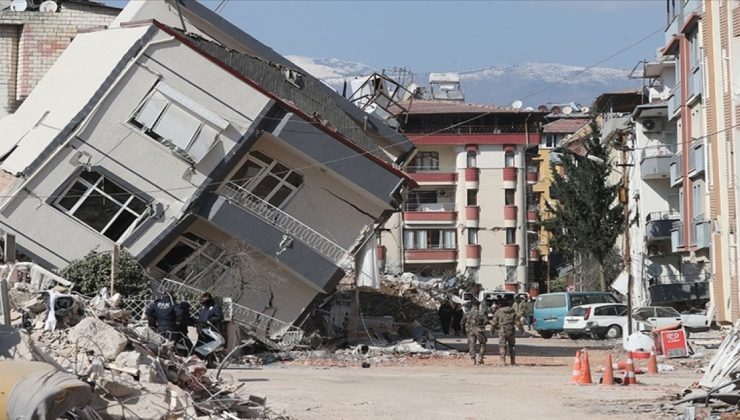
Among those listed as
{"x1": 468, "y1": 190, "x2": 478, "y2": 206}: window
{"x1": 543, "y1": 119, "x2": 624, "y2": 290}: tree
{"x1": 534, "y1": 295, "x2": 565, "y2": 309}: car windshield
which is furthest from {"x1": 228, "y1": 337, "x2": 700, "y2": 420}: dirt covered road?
{"x1": 468, "y1": 190, "x2": 478, "y2": 206}: window

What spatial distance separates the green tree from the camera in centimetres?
3178

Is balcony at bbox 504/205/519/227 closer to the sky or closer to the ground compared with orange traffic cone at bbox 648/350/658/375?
closer to the sky

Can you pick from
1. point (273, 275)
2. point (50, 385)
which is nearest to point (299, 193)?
point (273, 275)

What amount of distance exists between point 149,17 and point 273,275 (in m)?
8.34

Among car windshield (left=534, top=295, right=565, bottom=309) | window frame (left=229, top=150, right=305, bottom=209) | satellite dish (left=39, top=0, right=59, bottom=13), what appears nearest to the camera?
window frame (left=229, top=150, right=305, bottom=209)

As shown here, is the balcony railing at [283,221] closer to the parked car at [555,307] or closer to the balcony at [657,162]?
the parked car at [555,307]

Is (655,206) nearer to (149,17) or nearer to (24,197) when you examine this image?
(149,17)

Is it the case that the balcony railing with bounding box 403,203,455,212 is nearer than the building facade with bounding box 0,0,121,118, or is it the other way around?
the building facade with bounding box 0,0,121,118

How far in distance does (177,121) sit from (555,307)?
2354cm

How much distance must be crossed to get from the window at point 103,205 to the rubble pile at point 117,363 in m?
11.1

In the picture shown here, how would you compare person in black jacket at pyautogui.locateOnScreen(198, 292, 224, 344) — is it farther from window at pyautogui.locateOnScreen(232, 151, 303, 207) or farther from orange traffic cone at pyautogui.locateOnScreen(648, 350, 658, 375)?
orange traffic cone at pyautogui.locateOnScreen(648, 350, 658, 375)

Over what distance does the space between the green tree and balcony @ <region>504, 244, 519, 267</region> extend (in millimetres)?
57449

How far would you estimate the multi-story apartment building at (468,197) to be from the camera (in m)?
86.6

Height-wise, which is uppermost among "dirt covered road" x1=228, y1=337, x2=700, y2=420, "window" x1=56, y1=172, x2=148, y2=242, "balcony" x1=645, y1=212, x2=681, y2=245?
"balcony" x1=645, y1=212, x2=681, y2=245
